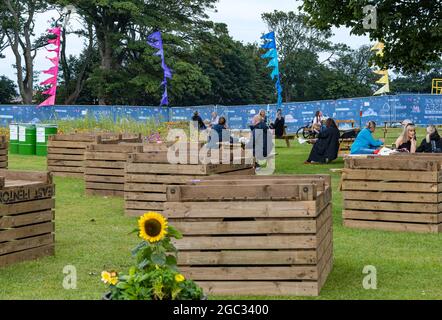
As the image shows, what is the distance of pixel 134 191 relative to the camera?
1234 centimetres

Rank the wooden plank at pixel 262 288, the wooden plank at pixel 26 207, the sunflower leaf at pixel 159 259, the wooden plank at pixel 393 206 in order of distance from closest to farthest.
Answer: the sunflower leaf at pixel 159 259, the wooden plank at pixel 262 288, the wooden plank at pixel 26 207, the wooden plank at pixel 393 206

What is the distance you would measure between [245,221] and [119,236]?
3824 millimetres

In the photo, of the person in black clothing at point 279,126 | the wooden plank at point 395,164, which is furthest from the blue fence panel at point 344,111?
the wooden plank at point 395,164

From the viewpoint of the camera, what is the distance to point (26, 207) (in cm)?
855

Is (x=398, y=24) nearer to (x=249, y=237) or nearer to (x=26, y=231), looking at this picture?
(x=26, y=231)

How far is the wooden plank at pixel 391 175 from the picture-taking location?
10664 mm

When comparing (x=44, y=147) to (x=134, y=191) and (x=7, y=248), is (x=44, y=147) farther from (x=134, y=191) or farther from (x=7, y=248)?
(x=7, y=248)

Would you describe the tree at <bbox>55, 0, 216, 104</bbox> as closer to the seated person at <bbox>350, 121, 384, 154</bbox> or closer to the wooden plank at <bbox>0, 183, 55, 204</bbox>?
the seated person at <bbox>350, 121, 384, 154</bbox>

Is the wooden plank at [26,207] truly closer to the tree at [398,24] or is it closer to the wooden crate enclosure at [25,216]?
the wooden crate enclosure at [25,216]

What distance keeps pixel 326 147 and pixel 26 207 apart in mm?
16084

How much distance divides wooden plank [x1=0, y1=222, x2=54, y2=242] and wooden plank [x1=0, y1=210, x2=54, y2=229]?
0.05 meters

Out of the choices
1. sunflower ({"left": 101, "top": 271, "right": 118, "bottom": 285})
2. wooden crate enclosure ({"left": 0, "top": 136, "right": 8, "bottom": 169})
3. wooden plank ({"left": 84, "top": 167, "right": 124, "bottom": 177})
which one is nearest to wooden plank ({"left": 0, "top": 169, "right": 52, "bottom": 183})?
sunflower ({"left": 101, "top": 271, "right": 118, "bottom": 285})

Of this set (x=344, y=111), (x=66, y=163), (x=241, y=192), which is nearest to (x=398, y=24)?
(x=66, y=163)
